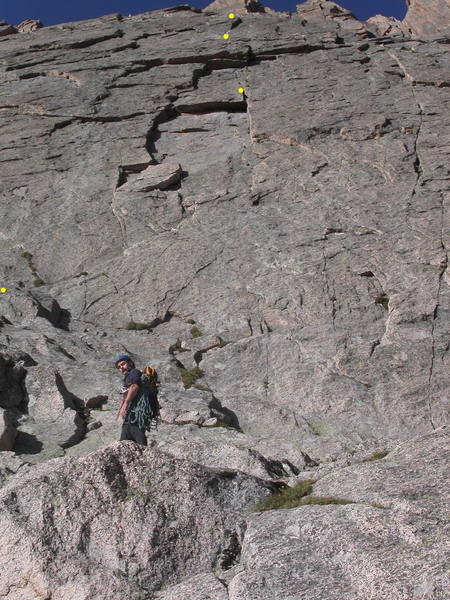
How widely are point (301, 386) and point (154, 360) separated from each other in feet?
14.0

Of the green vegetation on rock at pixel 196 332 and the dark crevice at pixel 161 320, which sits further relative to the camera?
the dark crevice at pixel 161 320

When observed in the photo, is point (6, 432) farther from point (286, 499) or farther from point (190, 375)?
point (286, 499)

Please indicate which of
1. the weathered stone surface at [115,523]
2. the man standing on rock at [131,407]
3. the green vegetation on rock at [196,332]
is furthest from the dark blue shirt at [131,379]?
the green vegetation on rock at [196,332]

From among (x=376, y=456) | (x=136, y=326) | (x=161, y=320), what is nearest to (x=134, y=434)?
(x=376, y=456)

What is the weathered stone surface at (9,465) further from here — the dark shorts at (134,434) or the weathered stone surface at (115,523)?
the weathered stone surface at (115,523)

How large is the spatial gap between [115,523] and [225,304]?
13.4 meters

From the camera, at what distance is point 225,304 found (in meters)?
21.5

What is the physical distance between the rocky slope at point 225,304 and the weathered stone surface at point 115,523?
27 millimetres

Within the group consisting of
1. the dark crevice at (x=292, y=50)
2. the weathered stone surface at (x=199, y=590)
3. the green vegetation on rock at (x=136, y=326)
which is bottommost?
the green vegetation on rock at (x=136, y=326)

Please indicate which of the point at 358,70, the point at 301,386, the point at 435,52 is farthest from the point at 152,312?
the point at 435,52

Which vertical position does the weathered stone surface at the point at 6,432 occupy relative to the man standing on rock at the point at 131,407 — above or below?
below

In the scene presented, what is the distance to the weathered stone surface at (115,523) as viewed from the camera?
312 inches

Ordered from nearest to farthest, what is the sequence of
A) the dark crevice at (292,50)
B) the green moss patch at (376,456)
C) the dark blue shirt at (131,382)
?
1. the green moss patch at (376,456)
2. the dark blue shirt at (131,382)
3. the dark crevice at (292,50)

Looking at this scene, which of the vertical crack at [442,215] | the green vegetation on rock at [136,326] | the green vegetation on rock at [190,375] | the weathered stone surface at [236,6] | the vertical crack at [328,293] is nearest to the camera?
the vertical crack at [442,215]
